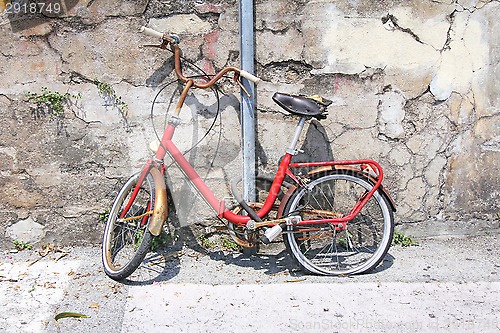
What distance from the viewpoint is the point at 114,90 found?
12.4ft

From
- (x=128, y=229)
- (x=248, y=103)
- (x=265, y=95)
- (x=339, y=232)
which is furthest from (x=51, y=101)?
(x=339, y=232)

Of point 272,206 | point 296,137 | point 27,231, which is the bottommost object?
point 27,231

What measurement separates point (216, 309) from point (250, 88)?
1458mm

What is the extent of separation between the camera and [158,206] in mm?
3484

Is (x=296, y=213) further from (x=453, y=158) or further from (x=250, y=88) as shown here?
(x=453, y=158)

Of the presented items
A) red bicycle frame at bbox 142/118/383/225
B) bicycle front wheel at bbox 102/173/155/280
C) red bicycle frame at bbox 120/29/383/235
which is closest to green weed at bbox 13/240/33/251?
bicycle front wheel at bbox 102/173/155/280

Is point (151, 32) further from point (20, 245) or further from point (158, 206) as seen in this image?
point (20, 245)

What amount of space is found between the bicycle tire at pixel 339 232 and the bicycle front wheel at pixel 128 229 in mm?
919

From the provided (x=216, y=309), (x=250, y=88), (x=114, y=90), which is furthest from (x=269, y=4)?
(x=216, y=309)

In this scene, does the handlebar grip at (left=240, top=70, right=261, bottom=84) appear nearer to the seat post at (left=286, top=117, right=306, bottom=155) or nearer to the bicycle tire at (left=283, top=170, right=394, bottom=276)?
the seat post at (left=286, top=117, right=306, bottom=155)

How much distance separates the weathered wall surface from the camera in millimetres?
3707

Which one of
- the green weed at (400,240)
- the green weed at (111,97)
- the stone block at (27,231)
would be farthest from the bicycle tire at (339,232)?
the stone block at (27,231)

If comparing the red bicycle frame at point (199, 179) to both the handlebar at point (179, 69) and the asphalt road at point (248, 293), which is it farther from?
the asphalt road at point (248, 293)

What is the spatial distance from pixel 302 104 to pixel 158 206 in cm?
111
